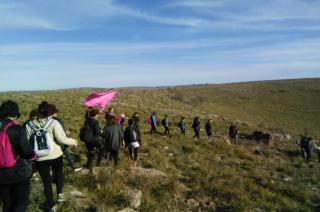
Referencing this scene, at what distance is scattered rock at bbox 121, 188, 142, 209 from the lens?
6.61 metres

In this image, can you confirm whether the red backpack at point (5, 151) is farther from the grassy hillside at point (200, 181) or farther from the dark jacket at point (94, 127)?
the dark jacket at point (94, 127)

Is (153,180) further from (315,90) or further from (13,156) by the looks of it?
(315,90)

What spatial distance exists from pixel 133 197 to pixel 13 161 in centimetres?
299

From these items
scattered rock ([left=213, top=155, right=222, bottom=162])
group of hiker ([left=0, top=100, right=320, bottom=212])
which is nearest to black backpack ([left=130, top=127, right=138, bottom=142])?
group of hiker ([left=0, top=100, right=320, bottom=212])

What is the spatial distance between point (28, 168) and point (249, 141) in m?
23.7

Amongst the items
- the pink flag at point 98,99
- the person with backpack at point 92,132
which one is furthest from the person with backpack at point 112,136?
the pink flag at point 98,99

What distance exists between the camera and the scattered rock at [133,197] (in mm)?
6606

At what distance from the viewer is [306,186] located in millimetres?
12188

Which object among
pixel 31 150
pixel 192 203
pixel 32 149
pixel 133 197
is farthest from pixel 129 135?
pixel 31 150

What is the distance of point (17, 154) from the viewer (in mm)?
4359

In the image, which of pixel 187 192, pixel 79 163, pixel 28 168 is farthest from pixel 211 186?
pixel 28 168

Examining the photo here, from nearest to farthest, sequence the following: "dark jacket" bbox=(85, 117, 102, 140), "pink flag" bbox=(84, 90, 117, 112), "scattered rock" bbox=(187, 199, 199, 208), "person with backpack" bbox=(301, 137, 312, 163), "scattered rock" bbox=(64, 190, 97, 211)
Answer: "scattered rock" bbox=(64, 190, 97, 211) → "scattered rock" bbox=(187, 199, 199, 208) → "dark jacket" bbox=(85, 117, 102, 140) → "pink flag" bbox=(84, 90, 117, 112) → "person with backpack" bbox=(301, 137, 312, 163)

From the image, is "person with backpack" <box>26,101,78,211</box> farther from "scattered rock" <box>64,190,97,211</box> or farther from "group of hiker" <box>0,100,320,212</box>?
"scattered rock" <box>64,190,97,211</box>

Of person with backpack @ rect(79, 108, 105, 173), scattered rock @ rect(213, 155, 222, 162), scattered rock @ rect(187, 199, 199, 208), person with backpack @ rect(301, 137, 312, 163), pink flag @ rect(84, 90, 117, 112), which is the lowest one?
person with backpack @ rect(301, 137, 312, 163)
